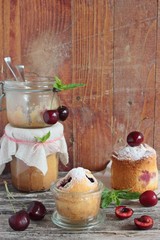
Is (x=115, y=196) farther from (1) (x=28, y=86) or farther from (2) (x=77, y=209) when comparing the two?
(1) (x=28, y=86)

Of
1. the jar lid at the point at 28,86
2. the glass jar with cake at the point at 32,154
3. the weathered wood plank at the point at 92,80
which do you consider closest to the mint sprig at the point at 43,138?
the glass jar with cake at the point at 32,154

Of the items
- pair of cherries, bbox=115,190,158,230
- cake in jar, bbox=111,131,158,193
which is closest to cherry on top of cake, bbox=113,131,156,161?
cake in jar, bbox=111,131,158,193

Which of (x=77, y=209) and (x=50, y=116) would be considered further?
(x=50, y=116)

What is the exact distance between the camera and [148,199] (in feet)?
3.98

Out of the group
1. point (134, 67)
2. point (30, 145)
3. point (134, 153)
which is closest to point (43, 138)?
point (30, 145)

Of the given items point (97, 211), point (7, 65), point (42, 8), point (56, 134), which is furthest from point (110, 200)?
point (42, 8)

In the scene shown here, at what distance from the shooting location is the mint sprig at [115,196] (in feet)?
3.98

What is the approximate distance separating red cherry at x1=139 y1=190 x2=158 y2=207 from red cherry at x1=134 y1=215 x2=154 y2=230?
0.10 meters

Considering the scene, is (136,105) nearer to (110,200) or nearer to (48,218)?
(110,200)

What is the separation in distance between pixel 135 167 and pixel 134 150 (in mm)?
51

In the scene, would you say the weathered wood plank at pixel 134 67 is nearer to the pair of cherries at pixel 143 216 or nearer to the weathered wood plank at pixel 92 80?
the weathered wood plank at pixel 92 80

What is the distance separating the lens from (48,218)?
1162mm

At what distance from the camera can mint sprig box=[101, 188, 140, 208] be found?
1214 mm

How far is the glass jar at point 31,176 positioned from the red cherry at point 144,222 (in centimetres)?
32
